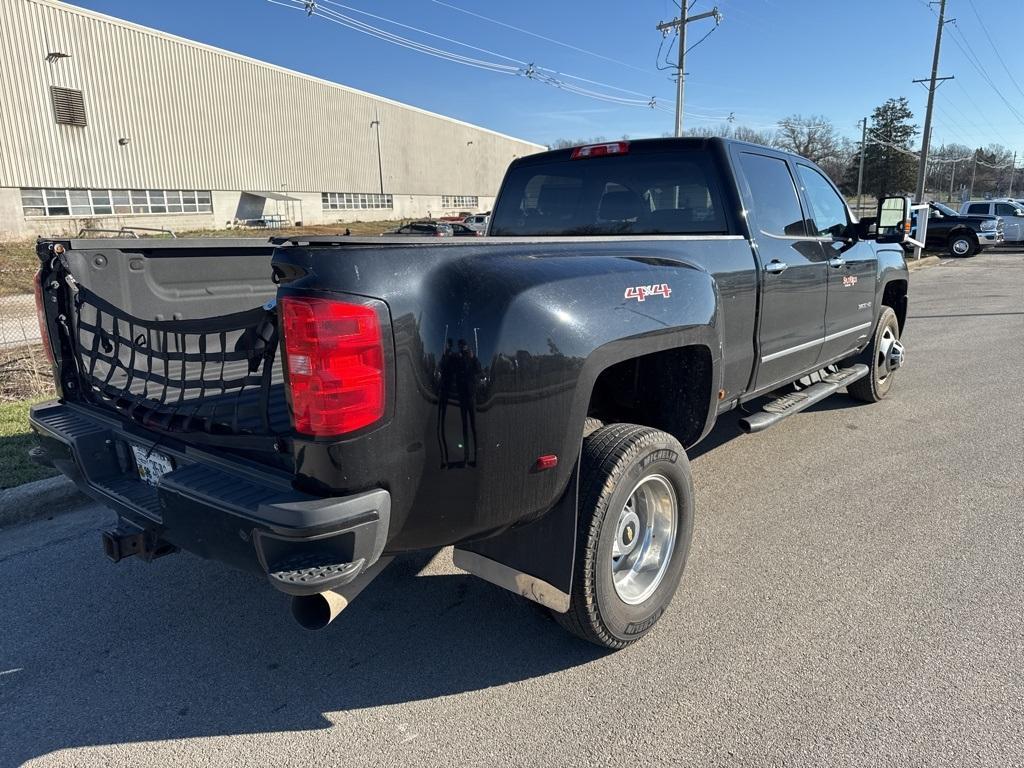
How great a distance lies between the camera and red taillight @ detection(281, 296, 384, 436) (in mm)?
1948

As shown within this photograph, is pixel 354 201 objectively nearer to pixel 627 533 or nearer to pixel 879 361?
pixel 879 361

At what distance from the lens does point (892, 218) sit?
526cm

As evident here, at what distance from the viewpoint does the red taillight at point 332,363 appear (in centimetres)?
195

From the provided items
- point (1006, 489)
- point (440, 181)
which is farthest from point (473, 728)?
point (440, 181)

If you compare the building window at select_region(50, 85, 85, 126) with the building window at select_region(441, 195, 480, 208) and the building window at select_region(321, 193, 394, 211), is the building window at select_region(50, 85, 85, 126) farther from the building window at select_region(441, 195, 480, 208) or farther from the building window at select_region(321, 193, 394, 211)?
the building window at select_region(441, 195, 480, 208)

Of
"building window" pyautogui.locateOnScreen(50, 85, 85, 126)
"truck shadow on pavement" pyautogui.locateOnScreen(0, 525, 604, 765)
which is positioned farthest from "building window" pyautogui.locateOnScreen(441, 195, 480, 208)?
"truck shadow on pavement" pyautogui.locateOnScreen(0, 525, 604, 765)

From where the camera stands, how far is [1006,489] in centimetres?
451

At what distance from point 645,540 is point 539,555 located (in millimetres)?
727

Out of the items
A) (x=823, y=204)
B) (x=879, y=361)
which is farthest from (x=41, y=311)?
(x=879, y=361)

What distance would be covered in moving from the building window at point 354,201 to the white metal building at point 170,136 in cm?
11

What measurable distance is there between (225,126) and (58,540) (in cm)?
4111

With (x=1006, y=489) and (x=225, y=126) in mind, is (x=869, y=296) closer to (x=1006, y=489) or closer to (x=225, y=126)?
(x=1006, y=489)

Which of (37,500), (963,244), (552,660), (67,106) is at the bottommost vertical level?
(552,660)

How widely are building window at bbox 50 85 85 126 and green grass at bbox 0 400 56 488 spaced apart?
32226 millimetres
